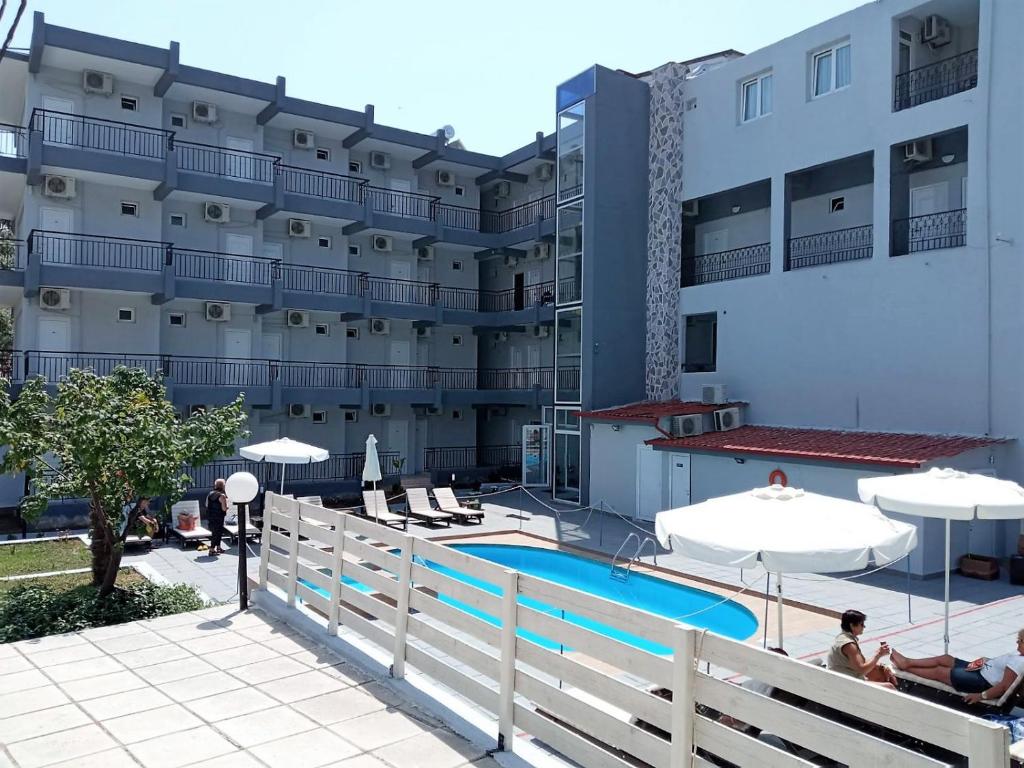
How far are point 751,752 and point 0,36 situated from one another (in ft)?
30.7

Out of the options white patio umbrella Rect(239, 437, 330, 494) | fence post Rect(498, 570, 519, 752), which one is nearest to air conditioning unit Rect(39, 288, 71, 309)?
white patio umbrella Rect(239, 437, 330, 494)

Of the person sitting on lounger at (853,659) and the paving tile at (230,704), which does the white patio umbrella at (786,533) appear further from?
the paving tile at (230,704)

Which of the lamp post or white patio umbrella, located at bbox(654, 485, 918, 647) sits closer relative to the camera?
white patio umbrella, located at bbox(654, 485, 918, 647)

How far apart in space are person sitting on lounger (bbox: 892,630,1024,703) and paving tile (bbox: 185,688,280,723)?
6076 mm

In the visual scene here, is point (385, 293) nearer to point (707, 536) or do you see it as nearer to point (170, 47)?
point (170, 47)

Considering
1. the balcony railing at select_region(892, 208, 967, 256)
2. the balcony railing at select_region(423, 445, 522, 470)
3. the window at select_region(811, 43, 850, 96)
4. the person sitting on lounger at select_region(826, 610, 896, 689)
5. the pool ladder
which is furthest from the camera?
the balcony railing at select_region(423, 445, 522, 470)

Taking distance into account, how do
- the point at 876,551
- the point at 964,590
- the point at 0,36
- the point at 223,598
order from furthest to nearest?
1. the point at 964,590
2. the point at 223,598
3. the point at 0,36
4. the point at 876,551

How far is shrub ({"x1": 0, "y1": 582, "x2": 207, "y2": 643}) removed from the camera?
9.54m

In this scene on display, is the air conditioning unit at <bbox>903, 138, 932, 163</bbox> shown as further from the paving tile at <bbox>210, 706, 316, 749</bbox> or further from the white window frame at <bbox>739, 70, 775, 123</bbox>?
the paving tile at <bbox>210, 706, 316, 749</bbox>

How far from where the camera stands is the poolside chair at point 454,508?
21062 mm

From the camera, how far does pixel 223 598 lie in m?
12.2

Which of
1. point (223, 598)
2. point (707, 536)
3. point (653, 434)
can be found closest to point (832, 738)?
point (707, 536)

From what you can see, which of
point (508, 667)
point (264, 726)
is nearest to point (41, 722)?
point (264, 726)

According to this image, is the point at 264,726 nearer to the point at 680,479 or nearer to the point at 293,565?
the point at 293,565
